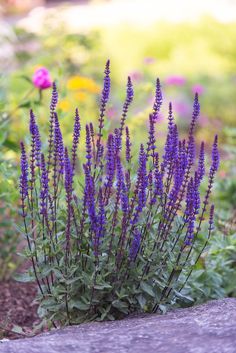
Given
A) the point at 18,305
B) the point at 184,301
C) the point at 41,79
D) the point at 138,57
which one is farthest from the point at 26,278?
the point at 138,57

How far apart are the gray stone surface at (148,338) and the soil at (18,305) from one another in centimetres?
88

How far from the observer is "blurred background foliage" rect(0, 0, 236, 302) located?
3.65m

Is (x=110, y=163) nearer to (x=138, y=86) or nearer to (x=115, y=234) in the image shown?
(x=115, y=234)

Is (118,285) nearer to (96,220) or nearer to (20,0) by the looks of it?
(96,220)

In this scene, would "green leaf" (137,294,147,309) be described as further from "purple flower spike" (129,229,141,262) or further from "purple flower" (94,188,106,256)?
"purple flower" (94,188,106,256)

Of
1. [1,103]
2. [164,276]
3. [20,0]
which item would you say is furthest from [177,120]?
[20,0]

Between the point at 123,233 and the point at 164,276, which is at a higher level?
the point at 123,233

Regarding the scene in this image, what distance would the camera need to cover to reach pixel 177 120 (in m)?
7.77

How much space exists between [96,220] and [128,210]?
171mm

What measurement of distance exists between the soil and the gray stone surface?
88 centimetres

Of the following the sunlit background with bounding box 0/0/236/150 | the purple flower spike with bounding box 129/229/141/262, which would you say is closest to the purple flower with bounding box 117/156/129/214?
the purple flower spike with bounding box 129/229/141/262

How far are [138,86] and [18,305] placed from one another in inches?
91.1

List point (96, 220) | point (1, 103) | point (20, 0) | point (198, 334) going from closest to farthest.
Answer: point (198, 334) → point (96, 220) → point (1, 103) → point (20, 0)

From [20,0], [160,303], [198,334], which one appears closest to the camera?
[198,334]
